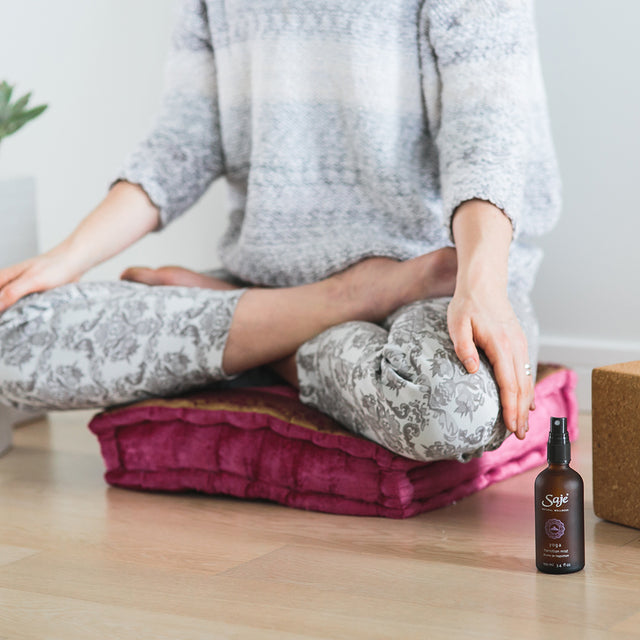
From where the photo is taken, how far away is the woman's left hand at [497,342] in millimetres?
1217

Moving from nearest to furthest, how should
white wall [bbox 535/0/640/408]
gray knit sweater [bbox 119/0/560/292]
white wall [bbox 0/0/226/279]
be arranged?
1. gray knit sweater [bbox 119/0/560/292]
2. white wall [bbox 535/0/640/408]
3. white wall [bbox 0/0/226/279]

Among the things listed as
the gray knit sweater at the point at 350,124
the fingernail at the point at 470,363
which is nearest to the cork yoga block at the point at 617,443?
the fingernail at the point at 470,363

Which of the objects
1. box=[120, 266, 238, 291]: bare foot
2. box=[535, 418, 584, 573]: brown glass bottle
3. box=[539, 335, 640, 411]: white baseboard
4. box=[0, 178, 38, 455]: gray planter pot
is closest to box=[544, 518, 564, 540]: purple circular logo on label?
box=[535, 418, 584, 573]: brown glass bottle

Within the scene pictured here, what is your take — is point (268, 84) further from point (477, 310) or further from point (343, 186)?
point (477, 310)

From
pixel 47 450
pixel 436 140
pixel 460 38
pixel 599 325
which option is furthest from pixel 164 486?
pixel 599 325

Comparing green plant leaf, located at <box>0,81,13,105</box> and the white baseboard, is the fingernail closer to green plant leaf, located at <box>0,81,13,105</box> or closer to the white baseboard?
the white baseboard

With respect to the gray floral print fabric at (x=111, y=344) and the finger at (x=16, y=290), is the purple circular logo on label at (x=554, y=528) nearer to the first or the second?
the gray floral print fabric at (x=111, y=344)

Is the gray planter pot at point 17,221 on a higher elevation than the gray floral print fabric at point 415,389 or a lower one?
higher

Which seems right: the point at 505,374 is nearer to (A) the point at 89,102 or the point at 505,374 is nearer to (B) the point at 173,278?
(B) the point at 173,278

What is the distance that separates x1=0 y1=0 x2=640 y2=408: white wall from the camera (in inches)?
74.8

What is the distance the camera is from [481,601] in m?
1.02

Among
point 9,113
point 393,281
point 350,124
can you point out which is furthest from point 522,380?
point 9,113

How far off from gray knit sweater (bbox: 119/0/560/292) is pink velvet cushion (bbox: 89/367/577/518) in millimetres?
260

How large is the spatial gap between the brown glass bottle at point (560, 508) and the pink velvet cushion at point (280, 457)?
0.28 m
